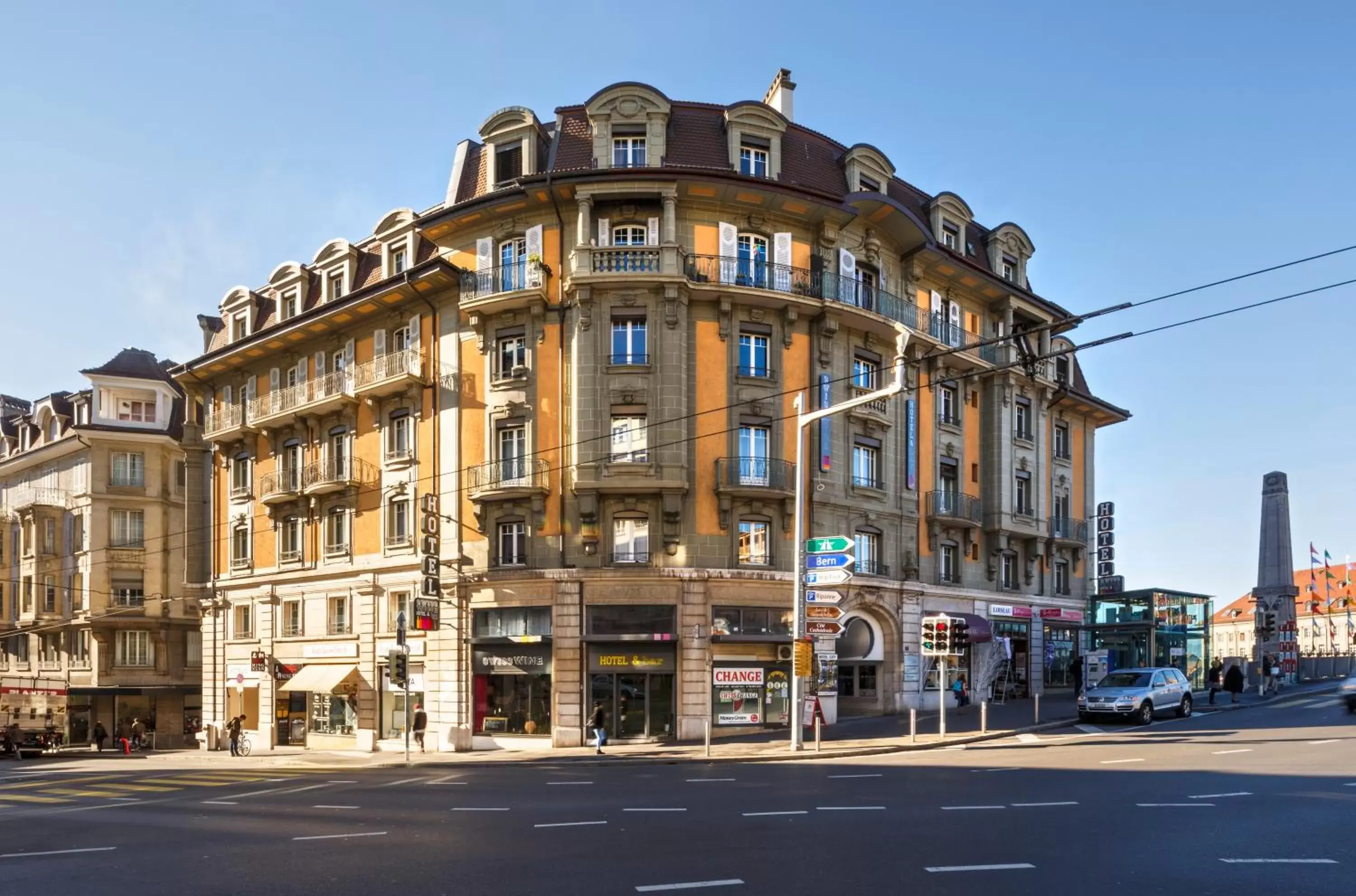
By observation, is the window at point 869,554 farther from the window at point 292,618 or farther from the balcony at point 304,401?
the window at point 292,618

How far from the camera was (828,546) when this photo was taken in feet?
81.8

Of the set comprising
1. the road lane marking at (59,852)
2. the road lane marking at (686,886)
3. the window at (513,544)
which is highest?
the window at (513,544)

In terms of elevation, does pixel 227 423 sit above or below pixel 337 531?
above

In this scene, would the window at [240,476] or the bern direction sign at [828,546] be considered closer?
the bern direction sign at [828,546]

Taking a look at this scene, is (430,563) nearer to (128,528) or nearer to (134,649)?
(134,649)

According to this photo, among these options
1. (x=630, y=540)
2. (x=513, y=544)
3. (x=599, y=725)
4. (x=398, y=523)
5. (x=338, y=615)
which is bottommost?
(x=599, y=725)

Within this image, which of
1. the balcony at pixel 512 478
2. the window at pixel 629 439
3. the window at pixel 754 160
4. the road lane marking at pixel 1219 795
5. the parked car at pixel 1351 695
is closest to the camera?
the road lane marking at pixel 1219 795

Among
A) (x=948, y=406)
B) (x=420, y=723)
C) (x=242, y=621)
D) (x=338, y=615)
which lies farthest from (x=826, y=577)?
(x=242, y=621)

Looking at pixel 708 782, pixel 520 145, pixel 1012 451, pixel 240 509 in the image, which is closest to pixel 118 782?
pixel 708 782

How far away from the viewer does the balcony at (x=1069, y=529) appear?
143ft

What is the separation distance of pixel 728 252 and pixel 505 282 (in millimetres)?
7070

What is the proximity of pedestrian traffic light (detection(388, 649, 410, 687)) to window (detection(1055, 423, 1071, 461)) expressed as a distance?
3137 cm

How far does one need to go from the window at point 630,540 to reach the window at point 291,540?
15.4 metres

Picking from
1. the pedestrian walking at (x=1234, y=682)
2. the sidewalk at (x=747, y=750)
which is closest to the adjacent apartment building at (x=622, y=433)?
the sidewalk at (x=747, y=750)
